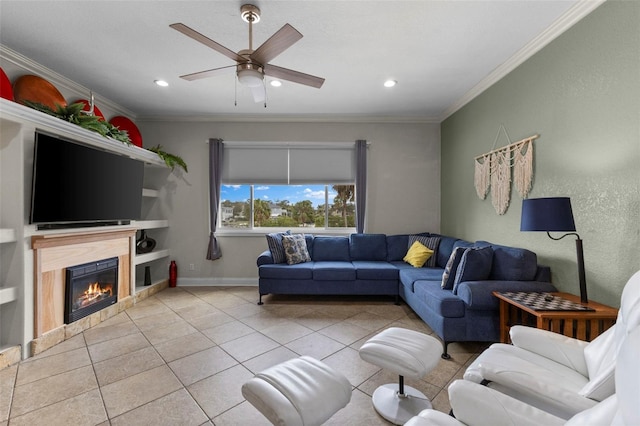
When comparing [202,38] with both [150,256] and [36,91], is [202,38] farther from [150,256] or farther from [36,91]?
[150,256]

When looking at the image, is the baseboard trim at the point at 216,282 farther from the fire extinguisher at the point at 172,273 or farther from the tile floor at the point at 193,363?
the tile floor at the point at 193,363

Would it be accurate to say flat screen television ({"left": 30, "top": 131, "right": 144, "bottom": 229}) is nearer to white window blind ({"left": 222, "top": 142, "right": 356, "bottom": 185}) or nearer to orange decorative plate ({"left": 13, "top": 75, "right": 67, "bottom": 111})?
orange decorative plate ({"left": 13, "top": 75, "right": 67, "bottom": 111})

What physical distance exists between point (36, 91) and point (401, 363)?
417 centimetres

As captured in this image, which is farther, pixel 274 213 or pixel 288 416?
pixel 274 213

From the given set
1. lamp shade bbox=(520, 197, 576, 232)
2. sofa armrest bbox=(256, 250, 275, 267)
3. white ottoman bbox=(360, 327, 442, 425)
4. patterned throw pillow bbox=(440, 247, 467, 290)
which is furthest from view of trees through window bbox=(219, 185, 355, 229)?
white ottoman bbox=(360, 327, 442, 425)

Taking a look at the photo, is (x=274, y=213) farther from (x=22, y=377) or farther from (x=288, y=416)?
(x=288, y=416)

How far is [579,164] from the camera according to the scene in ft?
7.38

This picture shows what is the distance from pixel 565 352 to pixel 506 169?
2129mm

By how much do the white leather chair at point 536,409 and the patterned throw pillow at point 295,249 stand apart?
3.05 m

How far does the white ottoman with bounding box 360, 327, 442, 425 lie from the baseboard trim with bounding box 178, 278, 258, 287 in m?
3.19

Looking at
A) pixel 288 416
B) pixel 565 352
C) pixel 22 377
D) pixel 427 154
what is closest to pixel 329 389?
pixel 288 416

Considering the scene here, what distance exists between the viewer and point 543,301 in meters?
2.10

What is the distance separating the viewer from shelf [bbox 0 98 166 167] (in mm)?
2260

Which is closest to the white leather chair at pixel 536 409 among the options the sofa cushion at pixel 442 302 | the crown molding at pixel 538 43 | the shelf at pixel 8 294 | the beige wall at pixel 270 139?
the sofa cushion at pixel 442 302
